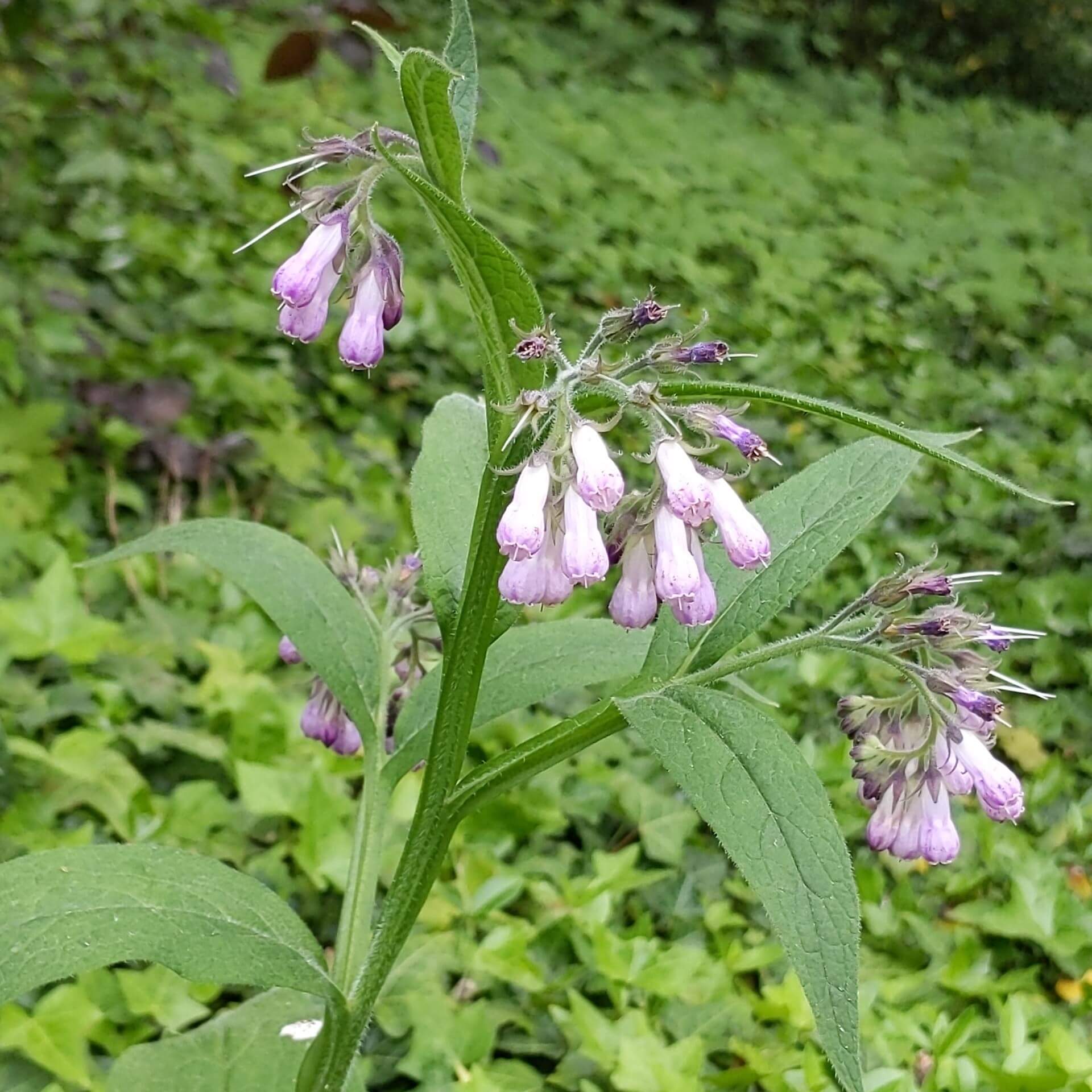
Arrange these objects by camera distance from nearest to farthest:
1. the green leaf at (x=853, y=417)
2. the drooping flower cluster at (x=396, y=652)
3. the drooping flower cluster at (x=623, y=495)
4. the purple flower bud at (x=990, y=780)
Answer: the green leaf at (x=853, y=417) → the drooping flower cluster at (x=623, y=495) → the purple flower bud at (x=990, y=780) → the drooping flower cluster at (x=396, y=652)

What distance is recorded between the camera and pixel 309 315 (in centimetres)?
122

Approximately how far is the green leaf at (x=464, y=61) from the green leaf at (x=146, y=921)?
2.86 feet

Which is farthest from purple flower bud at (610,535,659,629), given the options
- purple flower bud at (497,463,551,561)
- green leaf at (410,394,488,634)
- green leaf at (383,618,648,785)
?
green leaf at (383,618,648,785)

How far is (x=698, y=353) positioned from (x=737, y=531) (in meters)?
0.18

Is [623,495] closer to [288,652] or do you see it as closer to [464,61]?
[464,61]

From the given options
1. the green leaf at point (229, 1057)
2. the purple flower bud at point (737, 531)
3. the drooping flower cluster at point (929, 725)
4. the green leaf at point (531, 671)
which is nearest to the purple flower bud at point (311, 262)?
the purple flower bud at point (737, 531)

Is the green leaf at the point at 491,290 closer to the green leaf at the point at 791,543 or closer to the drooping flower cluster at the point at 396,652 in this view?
the green leaf at the point at 791,543

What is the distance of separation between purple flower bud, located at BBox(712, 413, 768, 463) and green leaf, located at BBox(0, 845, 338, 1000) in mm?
744

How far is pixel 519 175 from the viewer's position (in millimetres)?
5875

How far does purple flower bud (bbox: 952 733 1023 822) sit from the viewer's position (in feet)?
4.33

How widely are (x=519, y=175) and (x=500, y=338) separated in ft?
→ 16.6

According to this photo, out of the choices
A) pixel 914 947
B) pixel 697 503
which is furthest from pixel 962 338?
pixel 697 503

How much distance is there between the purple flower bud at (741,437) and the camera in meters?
1.11

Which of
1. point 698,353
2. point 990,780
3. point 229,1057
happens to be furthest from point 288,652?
point 990,780
